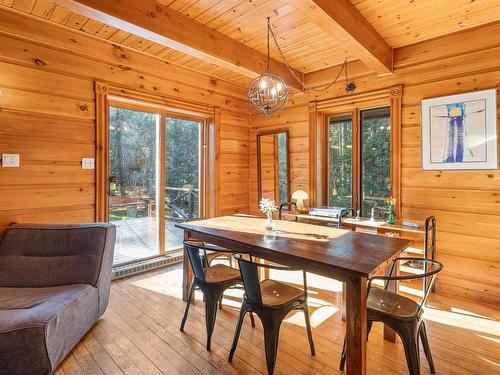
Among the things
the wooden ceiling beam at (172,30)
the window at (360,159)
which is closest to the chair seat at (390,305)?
the window at (360,159)

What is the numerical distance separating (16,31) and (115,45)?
0.91m

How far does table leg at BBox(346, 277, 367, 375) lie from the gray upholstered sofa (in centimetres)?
180

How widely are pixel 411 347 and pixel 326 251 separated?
695 millimetres

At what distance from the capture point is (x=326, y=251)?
1948 millimetres

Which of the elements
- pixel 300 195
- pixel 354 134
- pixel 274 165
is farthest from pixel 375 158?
pixel 274 165

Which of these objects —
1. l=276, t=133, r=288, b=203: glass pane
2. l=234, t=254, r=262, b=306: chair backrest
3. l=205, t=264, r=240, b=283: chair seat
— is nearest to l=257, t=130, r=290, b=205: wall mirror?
l=276, t=133, r=288, b=203: glass pane

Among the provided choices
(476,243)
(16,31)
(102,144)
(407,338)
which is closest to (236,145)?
(102,144)

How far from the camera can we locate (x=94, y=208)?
10.8 feet

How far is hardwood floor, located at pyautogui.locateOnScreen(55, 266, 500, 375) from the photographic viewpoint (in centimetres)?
194

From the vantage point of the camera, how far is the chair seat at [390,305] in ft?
5.65

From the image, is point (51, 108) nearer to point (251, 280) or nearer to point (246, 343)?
point (251, 280)

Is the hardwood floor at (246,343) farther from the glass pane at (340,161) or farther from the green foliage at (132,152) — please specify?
the glass pane at (340,161)

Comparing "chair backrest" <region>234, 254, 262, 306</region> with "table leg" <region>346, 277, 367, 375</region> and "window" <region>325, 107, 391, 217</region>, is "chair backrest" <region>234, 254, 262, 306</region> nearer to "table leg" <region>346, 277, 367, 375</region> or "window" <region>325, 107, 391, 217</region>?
"table leg" <region>346, 277, 367, 375</region>

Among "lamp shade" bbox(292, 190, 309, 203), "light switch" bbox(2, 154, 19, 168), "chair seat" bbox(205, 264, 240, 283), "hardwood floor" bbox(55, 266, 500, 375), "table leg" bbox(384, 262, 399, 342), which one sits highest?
"light switch" bbox(2, 154, 19, 168)
